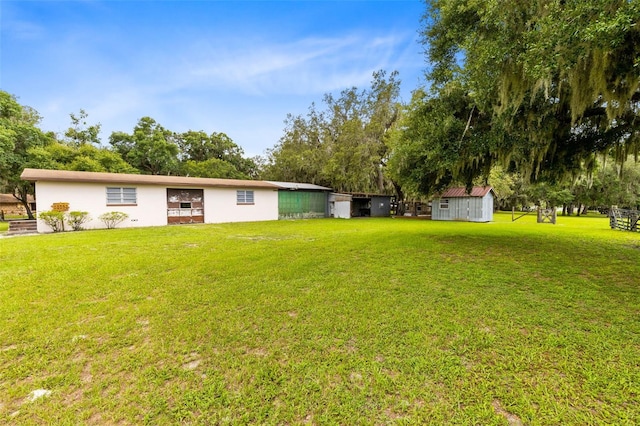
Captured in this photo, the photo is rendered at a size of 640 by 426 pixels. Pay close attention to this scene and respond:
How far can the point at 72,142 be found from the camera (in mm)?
24328

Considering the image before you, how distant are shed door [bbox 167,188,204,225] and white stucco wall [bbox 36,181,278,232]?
34 cm

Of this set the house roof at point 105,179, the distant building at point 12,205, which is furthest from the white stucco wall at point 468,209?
the distant building at point 12,205

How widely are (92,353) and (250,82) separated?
16.9m

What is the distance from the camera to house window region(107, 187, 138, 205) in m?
12.8

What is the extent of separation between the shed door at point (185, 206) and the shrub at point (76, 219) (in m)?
3.58

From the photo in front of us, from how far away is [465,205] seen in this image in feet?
63.8

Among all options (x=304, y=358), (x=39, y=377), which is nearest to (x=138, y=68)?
(x=39, y=377)

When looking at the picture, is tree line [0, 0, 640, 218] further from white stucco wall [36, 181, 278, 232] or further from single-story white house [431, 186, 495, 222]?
white stucco wall [36, 181, 278, 232]

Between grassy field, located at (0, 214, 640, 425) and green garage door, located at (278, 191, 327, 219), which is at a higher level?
green garage door, located at (278, 191, 327, 219)

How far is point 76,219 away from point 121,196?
202 centimetres

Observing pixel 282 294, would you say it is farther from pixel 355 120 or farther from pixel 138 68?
pixel 355 120

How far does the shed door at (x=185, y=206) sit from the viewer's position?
48.5ft

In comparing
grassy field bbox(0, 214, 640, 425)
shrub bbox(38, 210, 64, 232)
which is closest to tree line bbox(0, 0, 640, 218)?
grassy field bbox(0, 214, 640, 425)

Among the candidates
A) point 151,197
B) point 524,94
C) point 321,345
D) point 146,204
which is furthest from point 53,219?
point 524,94
